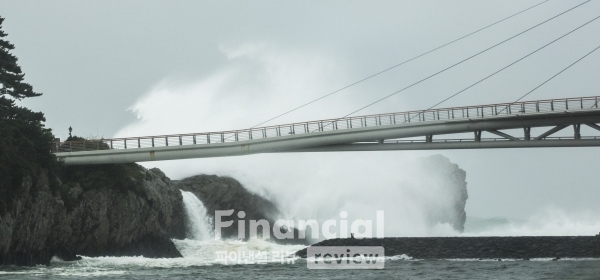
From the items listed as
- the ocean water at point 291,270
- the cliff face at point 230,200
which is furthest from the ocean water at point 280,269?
the cliff face at point 230,200

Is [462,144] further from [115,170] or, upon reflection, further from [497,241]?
[115,170]

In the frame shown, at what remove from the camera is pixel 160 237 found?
237 feet

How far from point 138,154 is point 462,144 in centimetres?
2198

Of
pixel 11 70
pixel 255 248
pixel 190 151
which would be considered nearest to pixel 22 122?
pixel 11 70

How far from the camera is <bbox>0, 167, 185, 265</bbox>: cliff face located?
58.7 m

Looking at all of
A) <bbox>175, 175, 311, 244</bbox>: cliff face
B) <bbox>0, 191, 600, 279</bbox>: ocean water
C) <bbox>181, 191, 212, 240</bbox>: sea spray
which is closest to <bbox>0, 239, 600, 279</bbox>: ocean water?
<bbox>0, 191, 600, 279</bbox>: ocean water

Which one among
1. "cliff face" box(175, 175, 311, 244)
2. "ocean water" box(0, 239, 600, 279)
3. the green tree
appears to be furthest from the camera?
"cliff face" box(175, 175, 311, 244)

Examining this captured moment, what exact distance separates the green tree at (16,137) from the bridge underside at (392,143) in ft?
11.1

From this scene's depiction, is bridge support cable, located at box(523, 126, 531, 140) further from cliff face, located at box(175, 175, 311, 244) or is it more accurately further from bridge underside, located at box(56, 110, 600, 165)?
cliff face, located at box(175, 175, 311, 244)

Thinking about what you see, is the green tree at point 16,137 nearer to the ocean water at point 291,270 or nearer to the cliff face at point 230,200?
the ocean water at point 291,270

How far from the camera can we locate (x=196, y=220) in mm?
82375

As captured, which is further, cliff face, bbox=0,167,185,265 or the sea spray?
the sea spray

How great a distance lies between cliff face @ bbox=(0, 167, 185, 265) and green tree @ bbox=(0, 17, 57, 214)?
868 mm

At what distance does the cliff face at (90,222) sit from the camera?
58719 millimetres
